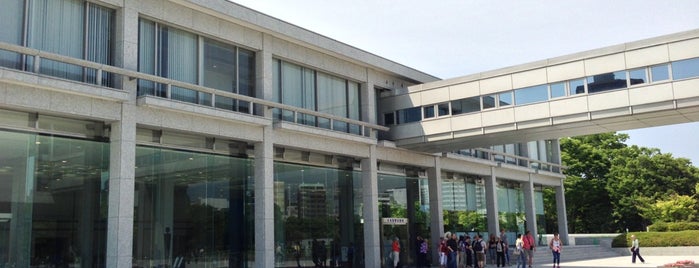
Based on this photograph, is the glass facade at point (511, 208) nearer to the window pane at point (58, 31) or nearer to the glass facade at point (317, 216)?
the glass facade at point (317, 216)

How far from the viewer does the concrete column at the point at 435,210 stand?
1283 inches

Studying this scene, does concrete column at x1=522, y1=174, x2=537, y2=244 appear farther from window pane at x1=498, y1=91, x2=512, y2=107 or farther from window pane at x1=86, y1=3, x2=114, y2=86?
window pane at x1=86, y1=3, x2=114, y2=86

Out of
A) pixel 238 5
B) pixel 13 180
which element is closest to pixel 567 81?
pixel 238 5

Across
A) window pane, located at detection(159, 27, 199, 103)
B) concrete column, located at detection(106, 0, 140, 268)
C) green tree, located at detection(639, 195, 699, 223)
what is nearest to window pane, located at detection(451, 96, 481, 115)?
window pane, located at detection(159, 27, 199, 103)

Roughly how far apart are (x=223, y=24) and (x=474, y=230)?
20794 mm

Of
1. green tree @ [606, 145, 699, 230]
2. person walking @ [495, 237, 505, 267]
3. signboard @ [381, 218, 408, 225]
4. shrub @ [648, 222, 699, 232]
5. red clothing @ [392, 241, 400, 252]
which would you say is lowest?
person walking @ [495, 237, 505, 267]

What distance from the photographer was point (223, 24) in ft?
74.7

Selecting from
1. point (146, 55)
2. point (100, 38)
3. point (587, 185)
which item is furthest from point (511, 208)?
point (587, 185)

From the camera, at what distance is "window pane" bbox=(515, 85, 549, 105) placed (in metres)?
25.7

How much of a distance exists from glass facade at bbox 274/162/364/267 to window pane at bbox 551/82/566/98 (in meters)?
9.15

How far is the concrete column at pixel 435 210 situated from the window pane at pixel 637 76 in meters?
11.7

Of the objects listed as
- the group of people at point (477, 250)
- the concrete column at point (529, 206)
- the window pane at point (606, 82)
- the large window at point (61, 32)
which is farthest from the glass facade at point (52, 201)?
the concrete column at point (529, 206)

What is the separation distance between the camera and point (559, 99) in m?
25.2

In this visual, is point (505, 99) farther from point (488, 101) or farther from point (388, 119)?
point (388, 119)
